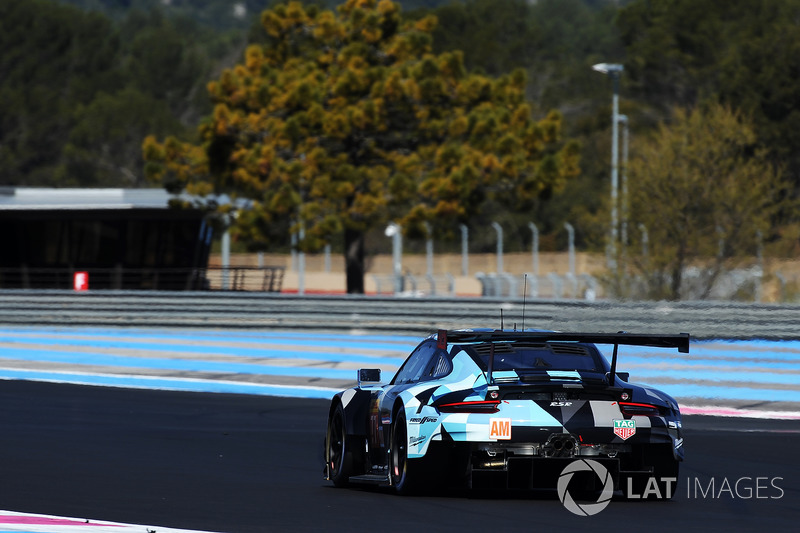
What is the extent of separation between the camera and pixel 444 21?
90.3 metres

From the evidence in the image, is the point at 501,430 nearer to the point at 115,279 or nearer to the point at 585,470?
the point at 585,470

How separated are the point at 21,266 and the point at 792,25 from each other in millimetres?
42216

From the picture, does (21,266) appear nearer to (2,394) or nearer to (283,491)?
(2,394)

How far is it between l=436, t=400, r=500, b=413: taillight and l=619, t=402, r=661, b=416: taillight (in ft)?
2.44

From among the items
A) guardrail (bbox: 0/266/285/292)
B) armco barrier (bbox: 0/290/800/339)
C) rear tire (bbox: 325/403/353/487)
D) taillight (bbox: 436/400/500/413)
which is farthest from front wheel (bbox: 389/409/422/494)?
guardrail (bbox: 0/266/285/292)

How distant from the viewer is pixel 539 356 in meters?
9.37

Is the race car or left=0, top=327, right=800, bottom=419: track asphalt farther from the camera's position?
left=0, top=327, right=800, bottom=419: track asphalt

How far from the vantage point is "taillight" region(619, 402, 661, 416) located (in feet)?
28.1

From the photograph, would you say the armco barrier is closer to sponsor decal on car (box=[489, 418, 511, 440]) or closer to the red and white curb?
sponsor decal on car (box=[489, 418, 511, 440])

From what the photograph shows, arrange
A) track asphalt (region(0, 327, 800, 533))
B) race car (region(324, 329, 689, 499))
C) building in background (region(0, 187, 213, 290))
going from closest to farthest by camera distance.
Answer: race car (region(324, 329, 689, 499)) → track asphalt (region(0, 327, 800, 533)) → building in background (region(0, 187, 213, 290))

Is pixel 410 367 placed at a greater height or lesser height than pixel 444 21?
lesser

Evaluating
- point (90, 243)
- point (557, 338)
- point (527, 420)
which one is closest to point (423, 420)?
point (527, 420)

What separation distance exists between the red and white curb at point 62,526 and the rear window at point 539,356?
101 inches

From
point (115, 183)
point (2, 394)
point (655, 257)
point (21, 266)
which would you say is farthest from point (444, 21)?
point (2, 394)
